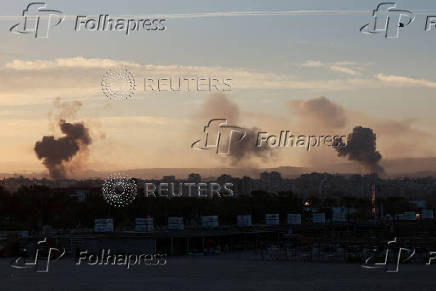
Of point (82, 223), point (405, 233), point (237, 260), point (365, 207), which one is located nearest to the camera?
point (237, 260)

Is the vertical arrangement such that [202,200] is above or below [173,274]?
above

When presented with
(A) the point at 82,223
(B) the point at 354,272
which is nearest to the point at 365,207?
(A) the point at 82,223

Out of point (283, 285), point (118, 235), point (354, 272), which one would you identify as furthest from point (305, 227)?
point (283, 285)

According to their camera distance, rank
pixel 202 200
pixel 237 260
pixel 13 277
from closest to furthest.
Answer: pixel 13 277 → pixel 237 260 → pixel 202 200

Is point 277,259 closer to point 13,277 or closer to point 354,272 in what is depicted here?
point 354,272

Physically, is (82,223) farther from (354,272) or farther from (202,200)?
(354,272)

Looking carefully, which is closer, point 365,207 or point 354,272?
point 354,272

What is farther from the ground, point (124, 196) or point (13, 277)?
point (124, 196)
